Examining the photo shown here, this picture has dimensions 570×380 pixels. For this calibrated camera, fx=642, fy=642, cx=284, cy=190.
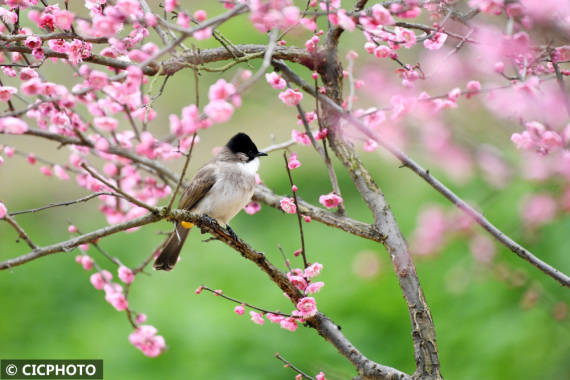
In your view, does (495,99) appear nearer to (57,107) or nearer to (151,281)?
(57,107)

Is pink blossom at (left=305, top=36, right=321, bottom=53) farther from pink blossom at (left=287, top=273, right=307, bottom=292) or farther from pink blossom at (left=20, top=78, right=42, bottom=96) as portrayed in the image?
pink blossom at (left=20, top=78, right=42, bottom=96)

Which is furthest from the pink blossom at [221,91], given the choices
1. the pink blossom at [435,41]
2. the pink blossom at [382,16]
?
the pink blossom at [435,41]

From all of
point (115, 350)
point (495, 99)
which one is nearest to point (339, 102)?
point (495, 99)

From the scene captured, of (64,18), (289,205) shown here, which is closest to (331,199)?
(289,205)

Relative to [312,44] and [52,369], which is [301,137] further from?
[52,369]

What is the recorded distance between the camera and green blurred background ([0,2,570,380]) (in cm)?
548

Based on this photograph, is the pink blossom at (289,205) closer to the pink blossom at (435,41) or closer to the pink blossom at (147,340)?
the pink blossom at (435,41)

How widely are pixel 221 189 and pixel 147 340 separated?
106cm

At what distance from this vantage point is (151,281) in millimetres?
8516

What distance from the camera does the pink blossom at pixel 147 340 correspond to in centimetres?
369

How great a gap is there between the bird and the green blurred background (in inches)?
9.3

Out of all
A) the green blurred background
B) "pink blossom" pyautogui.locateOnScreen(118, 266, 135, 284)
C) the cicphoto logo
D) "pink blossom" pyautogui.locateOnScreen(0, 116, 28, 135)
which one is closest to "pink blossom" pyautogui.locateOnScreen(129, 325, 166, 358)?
"pink blossom" pyautogui.locateOnScreen(118, 266, 135, 284)

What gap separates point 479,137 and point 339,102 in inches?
36.3

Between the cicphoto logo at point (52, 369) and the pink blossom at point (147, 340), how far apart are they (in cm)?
172
